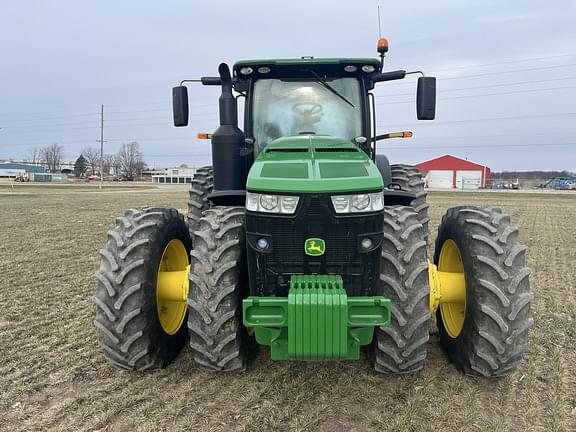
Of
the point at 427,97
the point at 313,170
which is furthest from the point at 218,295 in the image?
the point at 427,97

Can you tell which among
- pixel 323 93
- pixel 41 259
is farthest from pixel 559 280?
pixel 41 259

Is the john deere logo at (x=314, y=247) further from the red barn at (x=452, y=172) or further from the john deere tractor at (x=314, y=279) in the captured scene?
the red barn at (x=452, y=172)

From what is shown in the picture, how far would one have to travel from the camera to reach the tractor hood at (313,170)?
3184mm

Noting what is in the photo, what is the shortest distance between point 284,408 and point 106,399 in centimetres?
132

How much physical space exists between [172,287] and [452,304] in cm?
254

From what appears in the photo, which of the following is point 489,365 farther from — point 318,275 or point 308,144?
point 308,144

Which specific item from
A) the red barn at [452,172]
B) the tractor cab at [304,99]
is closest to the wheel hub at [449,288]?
the tractor cab at [304,99]

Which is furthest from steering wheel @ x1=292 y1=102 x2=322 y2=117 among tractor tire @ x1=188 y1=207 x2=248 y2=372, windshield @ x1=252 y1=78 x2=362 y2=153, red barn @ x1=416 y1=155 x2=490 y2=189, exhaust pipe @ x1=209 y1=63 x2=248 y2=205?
red barn @ x1=416 y1=155 x2=490 y2=189

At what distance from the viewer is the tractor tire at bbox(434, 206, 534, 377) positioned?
3410 mm

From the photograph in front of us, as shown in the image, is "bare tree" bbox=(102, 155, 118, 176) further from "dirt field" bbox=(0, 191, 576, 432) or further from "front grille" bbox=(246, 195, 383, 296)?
"front grille" bbox=(246, 195, 383, 296)

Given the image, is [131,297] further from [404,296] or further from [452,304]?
[452,304]

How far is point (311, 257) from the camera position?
3.32 m

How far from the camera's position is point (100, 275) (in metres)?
3.67

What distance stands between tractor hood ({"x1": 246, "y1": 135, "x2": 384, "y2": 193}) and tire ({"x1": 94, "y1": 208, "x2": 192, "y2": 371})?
109 centimetres
